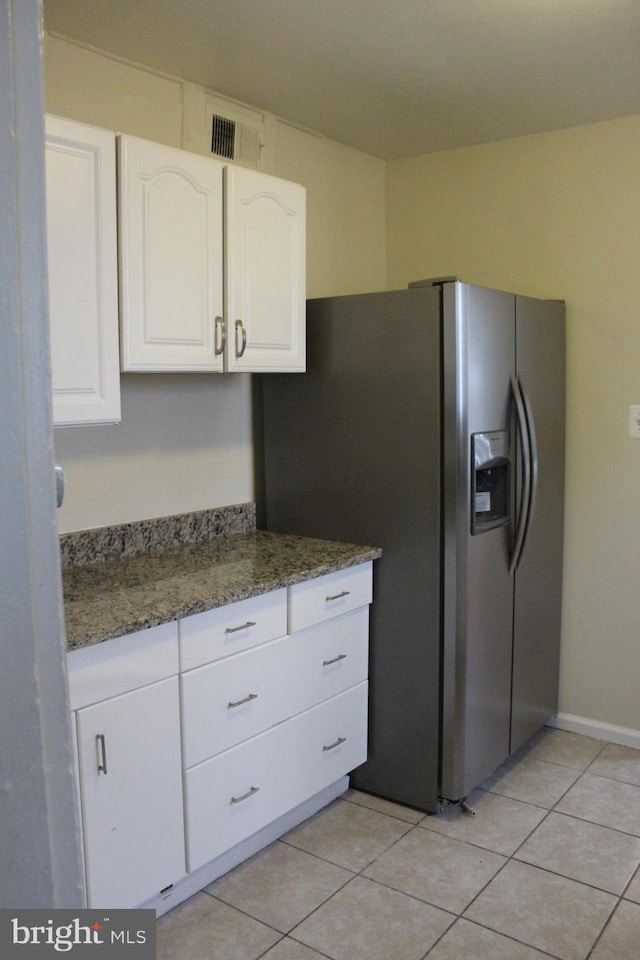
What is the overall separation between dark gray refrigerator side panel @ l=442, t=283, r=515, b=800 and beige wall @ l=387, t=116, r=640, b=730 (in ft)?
1.94

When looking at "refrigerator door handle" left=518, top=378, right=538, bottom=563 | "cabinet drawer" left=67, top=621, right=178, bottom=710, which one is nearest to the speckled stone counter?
"cabinet drawer" left=67, top=621, right=178, bottom=710

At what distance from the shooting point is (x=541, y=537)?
311cm

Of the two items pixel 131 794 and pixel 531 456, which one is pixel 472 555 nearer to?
pixel 531 456

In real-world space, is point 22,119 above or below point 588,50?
below

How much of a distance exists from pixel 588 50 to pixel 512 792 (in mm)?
2445

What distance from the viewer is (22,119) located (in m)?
0.57

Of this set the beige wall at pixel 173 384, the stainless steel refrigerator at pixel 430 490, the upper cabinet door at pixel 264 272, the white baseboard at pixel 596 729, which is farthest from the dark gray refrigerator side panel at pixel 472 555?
the beige wall at pixel 173 384

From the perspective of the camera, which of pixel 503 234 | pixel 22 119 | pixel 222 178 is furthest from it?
pixel 503 234

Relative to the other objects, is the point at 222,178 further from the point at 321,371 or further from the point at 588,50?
the point at 588,50

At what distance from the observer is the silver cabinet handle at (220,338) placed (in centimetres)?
243

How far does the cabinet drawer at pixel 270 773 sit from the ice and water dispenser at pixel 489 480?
717mm

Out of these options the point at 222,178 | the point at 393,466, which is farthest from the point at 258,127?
the point at 393,466

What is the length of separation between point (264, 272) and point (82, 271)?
2.32 feet

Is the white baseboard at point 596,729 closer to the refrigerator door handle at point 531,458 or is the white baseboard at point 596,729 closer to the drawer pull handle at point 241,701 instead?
the refrigerator door handle at point 531,458
